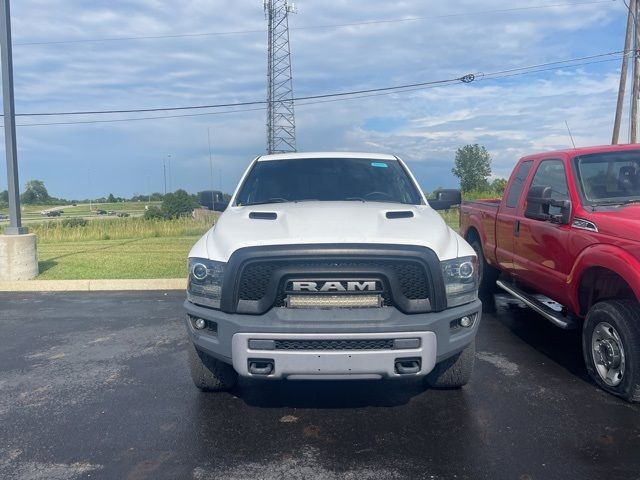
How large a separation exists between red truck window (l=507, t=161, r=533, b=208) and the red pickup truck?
0.02 metres

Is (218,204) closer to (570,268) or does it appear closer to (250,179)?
(250,179)

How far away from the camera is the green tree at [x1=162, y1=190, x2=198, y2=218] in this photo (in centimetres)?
3845

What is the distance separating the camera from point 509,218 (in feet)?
21.1

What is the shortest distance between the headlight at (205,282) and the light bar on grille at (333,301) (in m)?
0.49

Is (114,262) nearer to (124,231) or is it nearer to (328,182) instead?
(328,182)

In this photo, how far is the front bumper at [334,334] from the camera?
345 cm

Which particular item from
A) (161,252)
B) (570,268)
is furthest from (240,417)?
(161,252)

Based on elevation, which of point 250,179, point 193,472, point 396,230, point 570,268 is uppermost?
point 250,179

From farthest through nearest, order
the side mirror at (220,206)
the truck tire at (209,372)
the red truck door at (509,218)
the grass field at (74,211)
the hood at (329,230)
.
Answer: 1. the grass field at (74,211)
2. the red truck door at (509,218)
3. the side mirror at (220,206)
4. the truck tire at (209,372)
5. the hood at (329,230)

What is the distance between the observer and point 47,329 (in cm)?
664

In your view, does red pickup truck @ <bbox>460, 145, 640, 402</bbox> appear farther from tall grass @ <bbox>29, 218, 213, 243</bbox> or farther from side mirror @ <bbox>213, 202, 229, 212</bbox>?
tall grass @ <bbox>29, 218, 213, 243</bbox>

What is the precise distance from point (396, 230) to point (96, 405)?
2.61 metres

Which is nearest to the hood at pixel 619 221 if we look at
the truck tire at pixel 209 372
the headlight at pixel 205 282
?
the headlight at pixel 205 282

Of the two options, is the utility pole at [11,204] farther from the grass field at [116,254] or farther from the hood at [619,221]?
the hood at [619,221]
